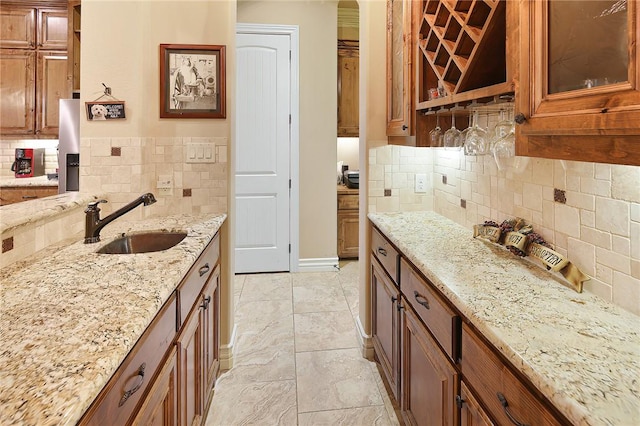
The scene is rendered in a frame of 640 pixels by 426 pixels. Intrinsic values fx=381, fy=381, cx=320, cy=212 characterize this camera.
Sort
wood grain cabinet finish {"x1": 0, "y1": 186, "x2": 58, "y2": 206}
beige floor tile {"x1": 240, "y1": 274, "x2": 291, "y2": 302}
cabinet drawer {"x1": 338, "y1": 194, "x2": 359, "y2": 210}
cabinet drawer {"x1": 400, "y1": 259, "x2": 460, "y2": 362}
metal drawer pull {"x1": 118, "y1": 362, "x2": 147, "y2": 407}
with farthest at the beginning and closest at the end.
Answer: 1. cabinet drawer {"x1": 338, "y1": 194, "x2": 359, "y2": 210}
2. wood grain cabinet finish {"x1": 0, "y1": 186, "x2": 58, "y2": 206}
3. beige floor tile {"x1": 240, "y1": 274, "x2": 291, "y2": 302}
4. cabinet drawer {"x1": 400, "y1": 259, "x2": 460, "y2": 362}
5. metal drawer pull {"x1": 118, "y1": 362, "x2": 147, "y2": 407}

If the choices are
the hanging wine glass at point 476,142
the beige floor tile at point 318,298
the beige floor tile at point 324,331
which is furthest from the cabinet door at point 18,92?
the hanging wine glass at point 476,142

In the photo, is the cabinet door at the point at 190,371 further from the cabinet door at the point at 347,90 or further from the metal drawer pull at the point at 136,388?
the cabinet door at the point at 347,90

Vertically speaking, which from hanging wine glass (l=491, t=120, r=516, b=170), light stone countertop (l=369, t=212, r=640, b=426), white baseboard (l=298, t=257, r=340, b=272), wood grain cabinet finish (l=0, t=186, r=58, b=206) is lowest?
white baseboard (l=298, t=257, r=340, b=272)

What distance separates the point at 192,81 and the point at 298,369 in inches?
72.2

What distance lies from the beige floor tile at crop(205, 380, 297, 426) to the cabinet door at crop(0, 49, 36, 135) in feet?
12.3

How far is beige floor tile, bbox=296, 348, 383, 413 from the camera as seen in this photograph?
2045 millimetres

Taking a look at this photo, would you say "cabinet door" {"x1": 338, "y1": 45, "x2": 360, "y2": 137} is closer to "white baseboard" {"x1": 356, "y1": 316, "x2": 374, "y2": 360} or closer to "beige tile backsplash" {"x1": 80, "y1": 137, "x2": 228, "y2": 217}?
"beige tile backsplash" {"x1": 80, "y1": 137, "x2": 228, "y2": 217}

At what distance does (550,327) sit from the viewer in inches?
35.7

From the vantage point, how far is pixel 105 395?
74 cm

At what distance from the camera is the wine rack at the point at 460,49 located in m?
1.27

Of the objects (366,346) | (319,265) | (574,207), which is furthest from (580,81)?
(319,265)

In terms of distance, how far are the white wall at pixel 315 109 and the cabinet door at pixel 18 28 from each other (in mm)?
2235

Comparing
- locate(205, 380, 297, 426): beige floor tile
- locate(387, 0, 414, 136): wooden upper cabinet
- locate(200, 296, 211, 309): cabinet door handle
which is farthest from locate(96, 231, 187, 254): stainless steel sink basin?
locate(387, 0, 414, 136): wooden upper cabinet

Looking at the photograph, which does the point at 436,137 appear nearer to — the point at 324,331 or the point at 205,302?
the point at 205,302
